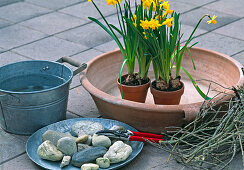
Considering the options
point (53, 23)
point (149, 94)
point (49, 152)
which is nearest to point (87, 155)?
point (49, 152)

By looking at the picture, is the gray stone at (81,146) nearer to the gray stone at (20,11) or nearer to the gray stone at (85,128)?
the gray stone at (85,128)

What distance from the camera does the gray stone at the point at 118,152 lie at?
2.32 m

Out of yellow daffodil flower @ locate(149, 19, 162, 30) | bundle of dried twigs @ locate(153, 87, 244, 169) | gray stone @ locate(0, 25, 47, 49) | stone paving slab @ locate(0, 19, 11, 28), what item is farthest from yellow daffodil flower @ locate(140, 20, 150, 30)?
stone paving slab @ locate(0, 19, 11, 28)

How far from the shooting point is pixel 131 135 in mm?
2463

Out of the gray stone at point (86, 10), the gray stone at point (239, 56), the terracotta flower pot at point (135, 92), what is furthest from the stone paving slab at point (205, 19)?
the terracotta flower pot at point (135, 92)

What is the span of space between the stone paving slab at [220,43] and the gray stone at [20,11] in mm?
1796

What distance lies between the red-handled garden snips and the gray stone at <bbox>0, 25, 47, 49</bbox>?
188 cm

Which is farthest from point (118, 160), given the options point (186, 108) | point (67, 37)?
point (67, 37)

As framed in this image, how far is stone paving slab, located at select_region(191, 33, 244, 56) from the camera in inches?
153

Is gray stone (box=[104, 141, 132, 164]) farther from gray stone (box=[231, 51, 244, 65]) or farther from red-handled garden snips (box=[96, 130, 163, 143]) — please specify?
gray stone (box=[231, 51, 244, 65])

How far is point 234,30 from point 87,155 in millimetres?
2549

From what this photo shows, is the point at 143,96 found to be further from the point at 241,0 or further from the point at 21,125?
the point at 241,0

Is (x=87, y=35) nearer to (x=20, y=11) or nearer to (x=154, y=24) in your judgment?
(x=20, y=11)

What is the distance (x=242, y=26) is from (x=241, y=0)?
873 millimetres
